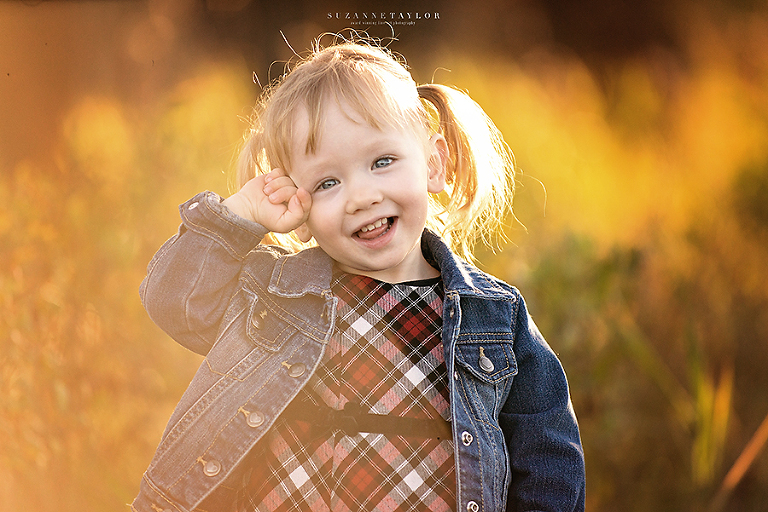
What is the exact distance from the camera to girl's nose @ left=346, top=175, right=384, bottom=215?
64cm

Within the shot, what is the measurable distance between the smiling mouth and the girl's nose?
0.10ft

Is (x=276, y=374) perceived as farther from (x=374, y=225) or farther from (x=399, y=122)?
(x=399, y=122)

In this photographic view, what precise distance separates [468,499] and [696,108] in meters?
0.65

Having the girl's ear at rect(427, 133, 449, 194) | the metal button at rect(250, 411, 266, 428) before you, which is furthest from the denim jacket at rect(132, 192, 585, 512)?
the girl's ear at rect(427, 133, 449, 194)

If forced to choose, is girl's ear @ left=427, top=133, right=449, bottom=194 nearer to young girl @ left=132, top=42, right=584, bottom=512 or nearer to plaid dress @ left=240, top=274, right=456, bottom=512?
young girl @ left=132, top=42, right=584, bottom=512

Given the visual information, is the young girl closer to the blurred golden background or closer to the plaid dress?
the plaid dress

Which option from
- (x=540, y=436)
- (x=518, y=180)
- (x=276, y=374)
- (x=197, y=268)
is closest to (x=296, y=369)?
(x=276, y=374)

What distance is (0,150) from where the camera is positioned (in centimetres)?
84

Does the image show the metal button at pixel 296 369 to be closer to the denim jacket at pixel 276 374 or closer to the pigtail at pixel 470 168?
the denim jacket at pixel 276 374

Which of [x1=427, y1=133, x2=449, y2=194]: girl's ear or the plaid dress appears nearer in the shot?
the plaid dress

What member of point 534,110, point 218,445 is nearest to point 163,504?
point 218,445

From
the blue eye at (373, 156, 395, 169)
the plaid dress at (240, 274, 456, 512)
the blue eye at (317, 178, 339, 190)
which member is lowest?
the plaid dress at (240, 274, 456, 512)

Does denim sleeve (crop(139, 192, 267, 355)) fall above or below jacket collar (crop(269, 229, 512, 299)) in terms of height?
above

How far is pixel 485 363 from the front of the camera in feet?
2.21
